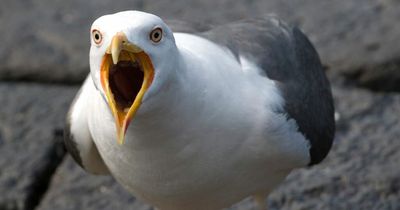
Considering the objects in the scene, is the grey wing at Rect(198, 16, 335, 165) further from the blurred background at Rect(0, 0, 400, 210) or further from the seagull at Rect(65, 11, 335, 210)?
the blurred background at Rect(0, 0, 400, 210)

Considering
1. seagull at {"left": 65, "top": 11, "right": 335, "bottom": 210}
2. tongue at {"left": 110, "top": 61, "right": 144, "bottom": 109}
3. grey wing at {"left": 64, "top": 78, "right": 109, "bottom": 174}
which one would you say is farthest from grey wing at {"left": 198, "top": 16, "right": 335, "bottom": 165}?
tongue at {"left": 110, "top": 61, "right": 144, "bottom": 109}

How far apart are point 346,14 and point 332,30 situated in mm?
156

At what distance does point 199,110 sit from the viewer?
9.41 ft

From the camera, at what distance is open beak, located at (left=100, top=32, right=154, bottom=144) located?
8.20 feet

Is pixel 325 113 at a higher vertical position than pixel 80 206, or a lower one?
higher

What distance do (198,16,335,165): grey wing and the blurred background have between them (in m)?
0.51

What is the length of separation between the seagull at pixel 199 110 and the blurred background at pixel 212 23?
0.58 metres

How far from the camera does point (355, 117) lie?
4508 mm

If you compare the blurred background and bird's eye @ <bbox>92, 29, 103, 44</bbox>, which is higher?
bird's eye @ <bbox>92, 29, 103, 44</bbox>

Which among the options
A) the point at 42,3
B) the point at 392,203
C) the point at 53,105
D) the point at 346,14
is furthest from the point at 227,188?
the point at 42,3

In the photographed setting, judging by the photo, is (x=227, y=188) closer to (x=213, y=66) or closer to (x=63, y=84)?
(x=213, y=66)

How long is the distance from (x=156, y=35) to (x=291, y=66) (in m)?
0.94

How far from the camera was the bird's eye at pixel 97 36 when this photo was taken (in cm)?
255

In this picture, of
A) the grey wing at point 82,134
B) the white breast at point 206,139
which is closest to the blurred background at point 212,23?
the grey wing at point 82,134
